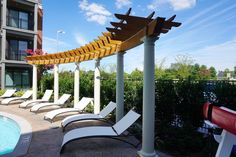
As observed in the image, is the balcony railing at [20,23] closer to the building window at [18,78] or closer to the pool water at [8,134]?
the building window at [18,78]

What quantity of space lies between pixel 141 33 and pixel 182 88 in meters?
3.04

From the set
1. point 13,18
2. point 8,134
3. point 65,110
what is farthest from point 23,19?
point 8,134

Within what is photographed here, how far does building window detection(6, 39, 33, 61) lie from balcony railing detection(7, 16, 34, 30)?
5.17 ft

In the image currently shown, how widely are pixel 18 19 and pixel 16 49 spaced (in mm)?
3281

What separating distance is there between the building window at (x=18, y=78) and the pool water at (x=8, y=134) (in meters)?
14.2

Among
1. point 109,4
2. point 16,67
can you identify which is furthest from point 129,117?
point 16,67

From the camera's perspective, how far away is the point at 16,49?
25625mm

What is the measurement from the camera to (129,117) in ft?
23.2

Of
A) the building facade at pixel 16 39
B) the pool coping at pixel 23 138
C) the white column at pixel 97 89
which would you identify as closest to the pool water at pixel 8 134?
the pool coping at pixel 23 138

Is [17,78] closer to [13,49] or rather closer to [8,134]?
[13,49]

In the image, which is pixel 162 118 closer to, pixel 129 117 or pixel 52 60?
pixel 129 117

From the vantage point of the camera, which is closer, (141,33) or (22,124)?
(141,33)

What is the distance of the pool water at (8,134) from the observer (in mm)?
7316

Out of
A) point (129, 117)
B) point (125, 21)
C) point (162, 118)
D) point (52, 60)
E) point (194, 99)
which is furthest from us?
point (52, 60)
